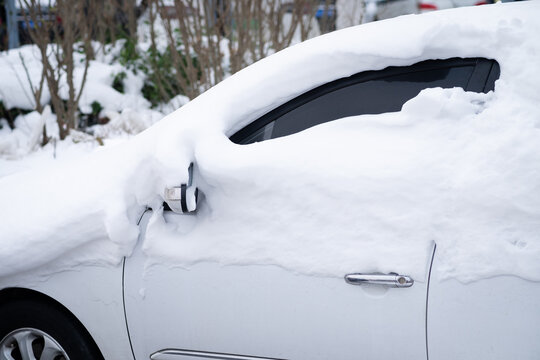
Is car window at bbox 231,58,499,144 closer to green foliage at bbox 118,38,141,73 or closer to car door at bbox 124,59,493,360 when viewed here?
car door at bbox 124,59,493,360

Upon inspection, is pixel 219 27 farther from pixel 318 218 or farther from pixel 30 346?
pixel 318 218

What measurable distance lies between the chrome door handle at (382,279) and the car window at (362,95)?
610 millimetres

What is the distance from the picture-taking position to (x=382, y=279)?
1.85 metres

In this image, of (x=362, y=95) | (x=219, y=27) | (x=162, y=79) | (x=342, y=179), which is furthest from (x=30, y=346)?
(x=162, y=79)

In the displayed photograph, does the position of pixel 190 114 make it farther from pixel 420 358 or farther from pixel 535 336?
pixel 535 336

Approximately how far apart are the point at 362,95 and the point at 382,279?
2.29 feet

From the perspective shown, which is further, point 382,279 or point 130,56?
point 130,56

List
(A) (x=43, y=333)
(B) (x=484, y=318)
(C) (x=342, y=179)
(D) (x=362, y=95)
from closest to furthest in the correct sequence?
1. (B) (x=484, y=318)
2. (C) (x=342, y=179)
3. (D) (x=362, y=95)
4. (A) (x=43, y=333)

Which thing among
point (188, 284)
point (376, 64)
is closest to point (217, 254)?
point (188, 284)

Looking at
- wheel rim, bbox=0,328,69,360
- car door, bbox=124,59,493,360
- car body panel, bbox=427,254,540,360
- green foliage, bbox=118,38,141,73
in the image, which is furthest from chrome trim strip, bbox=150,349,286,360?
green foliage, bbox=118,38,141,73

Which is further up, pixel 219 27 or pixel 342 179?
pixel 342 179

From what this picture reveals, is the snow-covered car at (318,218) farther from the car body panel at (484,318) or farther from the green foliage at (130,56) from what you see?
the green foliage at (130,56)

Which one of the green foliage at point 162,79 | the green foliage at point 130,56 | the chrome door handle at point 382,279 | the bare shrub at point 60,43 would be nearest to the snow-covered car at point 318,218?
the chrome door handle at point 382,279

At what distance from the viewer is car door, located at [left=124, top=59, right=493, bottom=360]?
1864 mm
